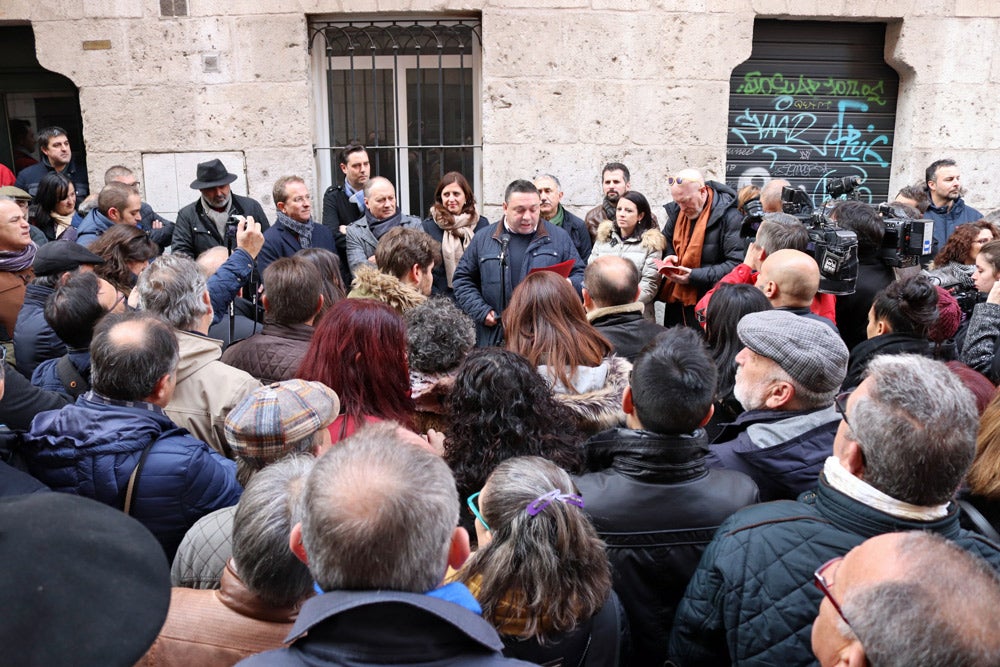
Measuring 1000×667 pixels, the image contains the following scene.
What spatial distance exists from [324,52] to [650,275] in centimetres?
399

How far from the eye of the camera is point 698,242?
17.9 ft

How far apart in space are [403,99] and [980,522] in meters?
6.40

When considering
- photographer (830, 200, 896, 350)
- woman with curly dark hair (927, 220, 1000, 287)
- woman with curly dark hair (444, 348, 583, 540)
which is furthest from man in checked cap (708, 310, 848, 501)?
woman with curly dark hair (927, 220, 1000, 287)

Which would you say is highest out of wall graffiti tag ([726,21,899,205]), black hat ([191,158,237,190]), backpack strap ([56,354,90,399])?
wall graffiti tag ([726,21,899,205])

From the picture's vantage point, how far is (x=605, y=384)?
9.88ft

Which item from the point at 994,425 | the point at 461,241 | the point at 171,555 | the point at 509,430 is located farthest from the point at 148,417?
the point at 461,241

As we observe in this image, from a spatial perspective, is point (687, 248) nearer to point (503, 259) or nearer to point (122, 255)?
point (503, 259)

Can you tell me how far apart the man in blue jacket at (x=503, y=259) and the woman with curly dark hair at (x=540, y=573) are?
125 inches

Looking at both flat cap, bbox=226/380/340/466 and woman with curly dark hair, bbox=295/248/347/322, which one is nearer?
flat cap, bbox=226/380/340/466

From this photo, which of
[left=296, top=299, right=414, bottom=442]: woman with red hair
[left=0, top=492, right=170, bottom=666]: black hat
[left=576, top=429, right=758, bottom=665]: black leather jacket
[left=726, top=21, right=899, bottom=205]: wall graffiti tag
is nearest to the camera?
[left=0, top=492, right=170, bottom=666]: black hat

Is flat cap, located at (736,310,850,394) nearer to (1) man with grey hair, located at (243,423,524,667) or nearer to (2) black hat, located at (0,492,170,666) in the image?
(1) man with grey hair, located at (243,423,524,667)

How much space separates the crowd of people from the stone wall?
9.78 feet

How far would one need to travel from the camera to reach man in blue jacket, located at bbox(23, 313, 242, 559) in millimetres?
2213

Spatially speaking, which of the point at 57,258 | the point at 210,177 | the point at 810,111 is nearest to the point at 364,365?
the point at 57,258
